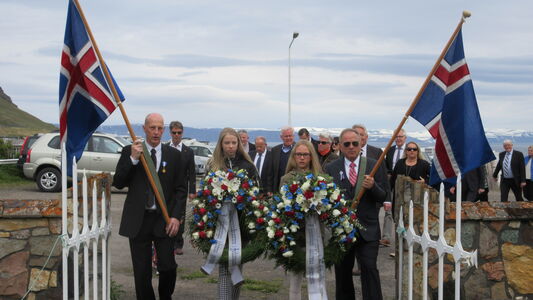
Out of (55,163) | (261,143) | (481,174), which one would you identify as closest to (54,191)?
(55,163)

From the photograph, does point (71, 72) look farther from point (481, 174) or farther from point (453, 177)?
point (481, 174)

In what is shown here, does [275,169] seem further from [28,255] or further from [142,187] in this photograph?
[28,255]

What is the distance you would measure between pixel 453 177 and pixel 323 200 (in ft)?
4.31

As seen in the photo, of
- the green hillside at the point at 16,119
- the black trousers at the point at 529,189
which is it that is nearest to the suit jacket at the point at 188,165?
the black trousers at the point at 529,189

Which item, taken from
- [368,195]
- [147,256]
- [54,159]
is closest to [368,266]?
[368,195]

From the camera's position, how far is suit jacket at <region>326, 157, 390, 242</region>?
6.40 meters

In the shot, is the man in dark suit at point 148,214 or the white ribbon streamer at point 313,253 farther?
the man in dark suit at point 148,214

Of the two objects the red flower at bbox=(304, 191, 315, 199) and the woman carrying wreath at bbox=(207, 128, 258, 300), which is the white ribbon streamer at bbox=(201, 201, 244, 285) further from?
the red flower at bbox=(304, 191, 315, 199)

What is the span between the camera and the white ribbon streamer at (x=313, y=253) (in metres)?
6.06

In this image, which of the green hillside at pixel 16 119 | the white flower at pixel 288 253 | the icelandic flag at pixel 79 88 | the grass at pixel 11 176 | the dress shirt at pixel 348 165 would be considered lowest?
the grass at pixel 11 176

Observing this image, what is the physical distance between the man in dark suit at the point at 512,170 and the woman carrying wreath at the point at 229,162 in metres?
10.5

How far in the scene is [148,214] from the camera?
6391mm

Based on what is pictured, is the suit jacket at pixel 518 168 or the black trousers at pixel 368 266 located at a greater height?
the suit jacket at pixel 518 168

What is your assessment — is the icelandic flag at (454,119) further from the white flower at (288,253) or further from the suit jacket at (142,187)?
the suit jacket at (142,187)
